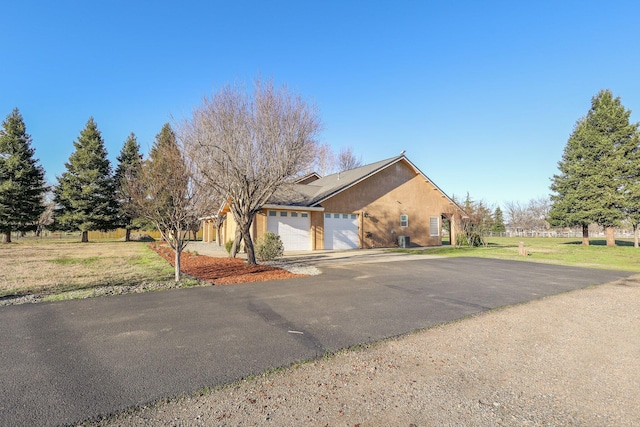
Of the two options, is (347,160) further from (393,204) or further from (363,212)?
(363,212)

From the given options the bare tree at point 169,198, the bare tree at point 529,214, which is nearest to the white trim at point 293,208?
the bare tree at point 169,198

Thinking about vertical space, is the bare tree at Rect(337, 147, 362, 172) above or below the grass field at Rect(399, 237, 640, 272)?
above

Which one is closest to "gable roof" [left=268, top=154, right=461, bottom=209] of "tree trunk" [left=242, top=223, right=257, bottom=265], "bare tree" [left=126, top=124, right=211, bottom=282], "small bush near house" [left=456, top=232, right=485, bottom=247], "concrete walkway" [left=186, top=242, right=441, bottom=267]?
"concrete walkway" [left=186, top=242, right=441, bottom=267]

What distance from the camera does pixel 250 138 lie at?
1104 cm

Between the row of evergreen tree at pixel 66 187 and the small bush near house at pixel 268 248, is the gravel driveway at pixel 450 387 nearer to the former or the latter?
the small bush near house at pixel 268 248

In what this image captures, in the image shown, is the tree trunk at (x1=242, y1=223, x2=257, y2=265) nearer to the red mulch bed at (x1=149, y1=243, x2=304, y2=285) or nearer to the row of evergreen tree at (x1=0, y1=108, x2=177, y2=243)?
the red mulch bed at (x1=149, y1=243, x2=304, y2=285)

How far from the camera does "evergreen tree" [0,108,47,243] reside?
2569 centimetres

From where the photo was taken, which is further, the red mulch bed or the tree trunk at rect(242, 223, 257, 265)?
the tree trunk at rect(242, 223, 257, 265)

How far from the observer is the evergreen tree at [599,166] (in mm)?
22641

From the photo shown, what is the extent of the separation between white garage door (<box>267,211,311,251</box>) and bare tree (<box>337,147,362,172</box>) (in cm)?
2322

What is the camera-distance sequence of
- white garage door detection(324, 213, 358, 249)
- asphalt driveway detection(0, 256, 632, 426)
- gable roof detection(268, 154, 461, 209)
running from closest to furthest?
asphalt driveway detection(0, 256, 632, 426), gable roof detection(268, 154, 461, 209), white garage door detection(324, 213, 358, 249)

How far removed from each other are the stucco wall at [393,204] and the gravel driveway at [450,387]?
16.3 meters

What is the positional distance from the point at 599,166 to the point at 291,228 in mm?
23371

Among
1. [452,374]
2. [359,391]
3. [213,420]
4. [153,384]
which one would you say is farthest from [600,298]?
[153,384]
